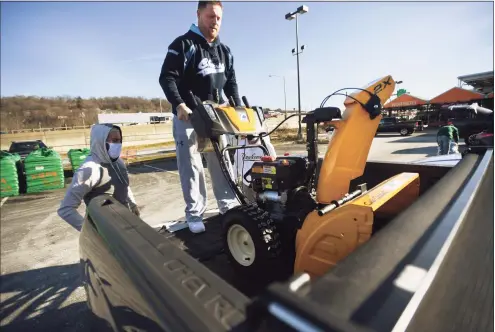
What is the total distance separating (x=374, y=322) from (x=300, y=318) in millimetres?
137

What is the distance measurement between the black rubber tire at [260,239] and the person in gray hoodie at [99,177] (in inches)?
52.0

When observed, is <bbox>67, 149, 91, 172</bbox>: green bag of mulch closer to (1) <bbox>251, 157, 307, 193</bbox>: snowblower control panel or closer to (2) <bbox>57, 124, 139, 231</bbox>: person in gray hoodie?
(2) <bbox>57, 124, 139, 231</bbox>: person in gray hoodie

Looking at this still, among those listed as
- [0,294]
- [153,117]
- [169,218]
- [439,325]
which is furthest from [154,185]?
[153,117]

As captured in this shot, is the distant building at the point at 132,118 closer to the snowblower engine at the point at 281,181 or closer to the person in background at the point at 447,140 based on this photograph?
the person in background at the point at 447,140

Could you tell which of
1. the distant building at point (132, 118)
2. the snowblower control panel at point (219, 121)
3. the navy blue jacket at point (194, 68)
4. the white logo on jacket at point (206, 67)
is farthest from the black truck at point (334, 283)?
the distant building at point (132, 118)

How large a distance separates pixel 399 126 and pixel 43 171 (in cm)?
2186


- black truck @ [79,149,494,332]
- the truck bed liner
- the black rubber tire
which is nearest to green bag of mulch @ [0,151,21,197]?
the truck bed liner

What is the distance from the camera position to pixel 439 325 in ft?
2.26

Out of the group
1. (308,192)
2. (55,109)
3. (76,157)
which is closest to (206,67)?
(308,192)

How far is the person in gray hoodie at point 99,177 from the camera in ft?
8.21

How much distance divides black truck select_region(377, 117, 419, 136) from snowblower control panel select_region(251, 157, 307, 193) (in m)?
20.7

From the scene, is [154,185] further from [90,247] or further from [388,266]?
[388,266]

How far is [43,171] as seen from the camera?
8.41 m

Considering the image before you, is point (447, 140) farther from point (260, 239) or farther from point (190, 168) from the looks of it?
point (260, 239)
